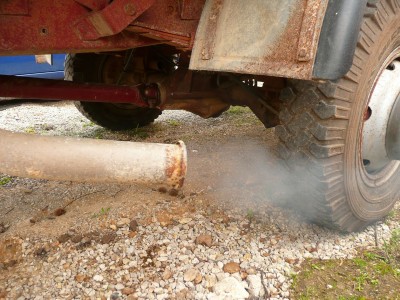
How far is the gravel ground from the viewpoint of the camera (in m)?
1.74

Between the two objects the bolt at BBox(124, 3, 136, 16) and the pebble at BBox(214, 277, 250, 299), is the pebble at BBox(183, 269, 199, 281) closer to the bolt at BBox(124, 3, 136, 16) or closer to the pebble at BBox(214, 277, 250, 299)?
the pebble at BBox(214, 277, 250, 299)

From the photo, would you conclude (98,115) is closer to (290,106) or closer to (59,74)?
(290,106)

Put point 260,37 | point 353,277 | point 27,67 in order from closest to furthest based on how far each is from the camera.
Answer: point 260,37, point 353,277, point 27,67

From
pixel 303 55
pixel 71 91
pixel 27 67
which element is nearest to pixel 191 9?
pixel 303 55

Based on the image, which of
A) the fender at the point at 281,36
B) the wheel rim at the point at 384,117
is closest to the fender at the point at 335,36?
the fender at the point at 281,36

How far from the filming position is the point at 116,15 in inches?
61.5

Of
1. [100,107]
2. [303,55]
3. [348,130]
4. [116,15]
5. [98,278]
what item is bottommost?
[98,278]

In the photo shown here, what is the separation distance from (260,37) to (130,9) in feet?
1.74

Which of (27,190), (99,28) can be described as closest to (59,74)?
(27,190)

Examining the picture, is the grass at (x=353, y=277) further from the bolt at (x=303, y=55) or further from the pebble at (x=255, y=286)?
the bolt at (x=303, y=55)

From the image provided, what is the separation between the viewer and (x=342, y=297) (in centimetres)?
→ 172

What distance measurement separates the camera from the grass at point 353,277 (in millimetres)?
1751

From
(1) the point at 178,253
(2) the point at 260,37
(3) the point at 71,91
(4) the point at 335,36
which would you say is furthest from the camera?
(3) the point at 71,91

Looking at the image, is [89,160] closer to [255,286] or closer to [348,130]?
[255,286]
